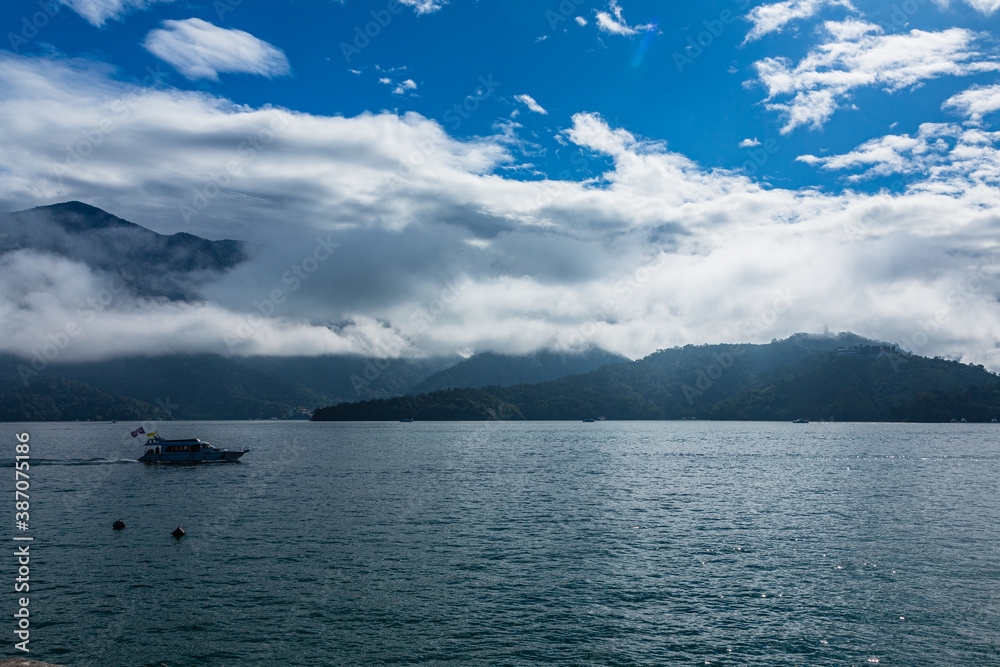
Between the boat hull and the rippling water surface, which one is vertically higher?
the rippling water surface

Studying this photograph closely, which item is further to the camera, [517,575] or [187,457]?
[187,457]

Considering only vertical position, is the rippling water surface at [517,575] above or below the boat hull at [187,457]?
above

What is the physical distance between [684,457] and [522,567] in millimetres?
127218

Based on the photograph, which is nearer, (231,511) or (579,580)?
(579,580)

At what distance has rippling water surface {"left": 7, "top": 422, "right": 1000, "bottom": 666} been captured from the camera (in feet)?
117

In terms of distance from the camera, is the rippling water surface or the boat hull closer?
the rippling water surface

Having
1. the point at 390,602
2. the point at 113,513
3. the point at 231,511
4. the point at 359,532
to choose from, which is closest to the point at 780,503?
the point at 359,532

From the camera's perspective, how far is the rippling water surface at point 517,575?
3562 centimetres

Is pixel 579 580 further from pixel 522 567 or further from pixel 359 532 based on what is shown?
pixel 359 532

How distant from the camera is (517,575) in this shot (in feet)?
161

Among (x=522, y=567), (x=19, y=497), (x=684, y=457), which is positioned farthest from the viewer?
(x=684, y=457)

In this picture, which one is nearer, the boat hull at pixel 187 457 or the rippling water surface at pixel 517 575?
the rippling water surface at pixel 517 575

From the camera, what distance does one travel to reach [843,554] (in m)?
56.1

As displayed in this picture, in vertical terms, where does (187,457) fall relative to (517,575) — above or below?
below
